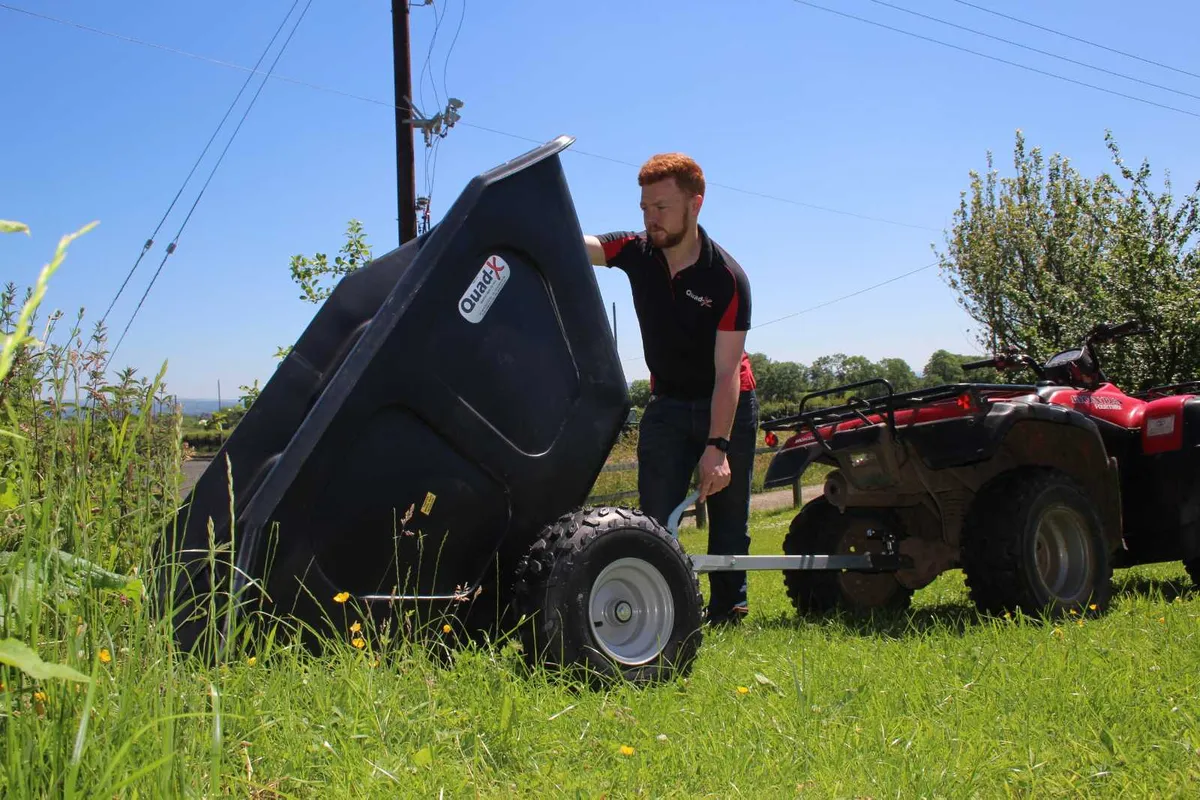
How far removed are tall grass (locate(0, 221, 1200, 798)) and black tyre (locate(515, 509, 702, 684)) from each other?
0.35 feet

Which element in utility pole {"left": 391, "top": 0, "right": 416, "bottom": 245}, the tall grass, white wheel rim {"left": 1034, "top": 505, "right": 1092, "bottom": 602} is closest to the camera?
the tall grass

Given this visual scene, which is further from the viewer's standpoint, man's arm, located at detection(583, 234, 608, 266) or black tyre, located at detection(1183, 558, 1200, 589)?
black tyre, located at detection(1183, 558, 1200, 589)

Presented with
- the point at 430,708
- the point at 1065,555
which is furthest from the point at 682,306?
the point at 1065,555

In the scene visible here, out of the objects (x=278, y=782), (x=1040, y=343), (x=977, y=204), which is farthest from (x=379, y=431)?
(x=977, y=204)

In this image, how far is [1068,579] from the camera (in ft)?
16.4

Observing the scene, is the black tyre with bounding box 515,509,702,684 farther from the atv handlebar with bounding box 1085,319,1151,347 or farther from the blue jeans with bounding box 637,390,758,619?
the atv handlebar with bounding box 1085,319,1151,347

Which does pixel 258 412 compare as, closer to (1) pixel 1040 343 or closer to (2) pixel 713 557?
(2) pixel 713 557

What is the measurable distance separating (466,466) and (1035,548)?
2.97 m

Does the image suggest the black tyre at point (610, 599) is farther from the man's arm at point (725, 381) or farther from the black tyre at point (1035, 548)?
the black tyre at point (1035, 548)

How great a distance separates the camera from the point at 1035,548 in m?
4.69

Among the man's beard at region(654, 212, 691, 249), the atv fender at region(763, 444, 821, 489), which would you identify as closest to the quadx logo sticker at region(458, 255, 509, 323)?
the man's beard at region(654, 212, 691, 249)

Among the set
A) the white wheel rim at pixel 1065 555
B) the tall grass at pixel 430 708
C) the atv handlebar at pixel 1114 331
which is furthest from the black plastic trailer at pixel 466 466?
the atv handlebar at pixel 1114 331

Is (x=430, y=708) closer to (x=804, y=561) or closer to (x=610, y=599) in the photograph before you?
(x=610, y=599)

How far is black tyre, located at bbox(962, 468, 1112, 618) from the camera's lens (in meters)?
4.59
